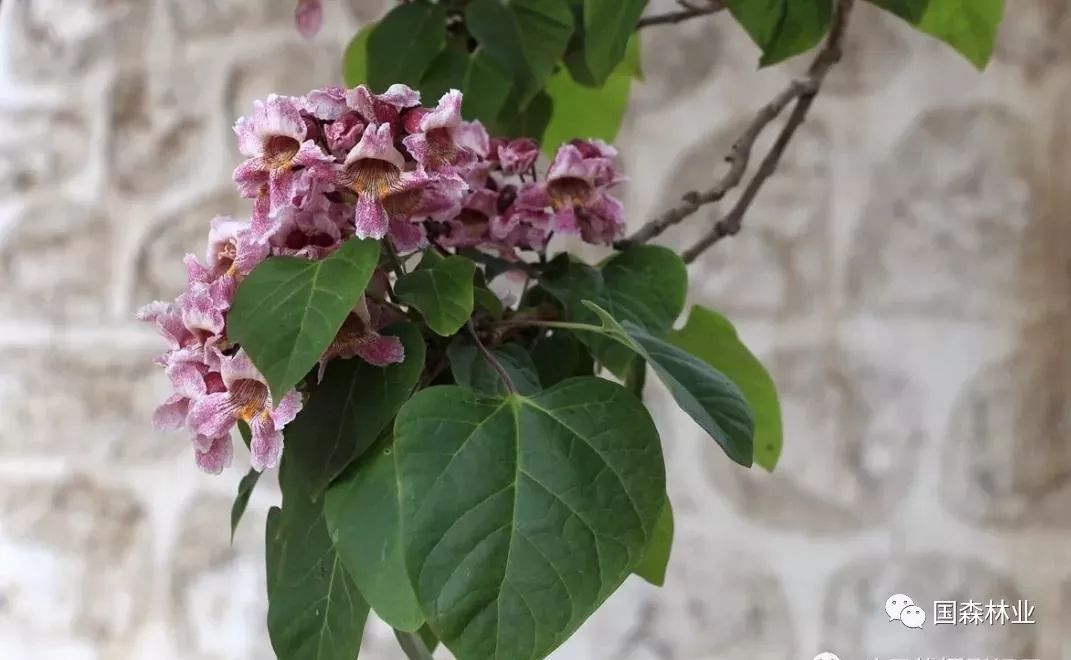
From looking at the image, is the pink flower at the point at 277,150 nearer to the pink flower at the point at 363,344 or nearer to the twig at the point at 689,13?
the pink flower at the point at 363,344

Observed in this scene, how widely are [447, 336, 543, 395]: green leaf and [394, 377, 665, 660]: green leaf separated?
0.04 metres

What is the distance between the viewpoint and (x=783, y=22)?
498 millimetres

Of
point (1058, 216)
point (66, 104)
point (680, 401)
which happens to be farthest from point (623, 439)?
point (66, 104)

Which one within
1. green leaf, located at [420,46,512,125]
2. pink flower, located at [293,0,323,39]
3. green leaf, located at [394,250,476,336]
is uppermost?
pink flower, located at [293,0,323,39]

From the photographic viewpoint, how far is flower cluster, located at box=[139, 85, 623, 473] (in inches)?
15.3

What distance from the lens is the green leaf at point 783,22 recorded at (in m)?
0.50

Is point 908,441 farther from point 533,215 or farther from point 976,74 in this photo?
point 533,215

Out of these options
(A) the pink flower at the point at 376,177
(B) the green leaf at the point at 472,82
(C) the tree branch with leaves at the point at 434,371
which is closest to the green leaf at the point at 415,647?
(C) the tree branch with leaves at the point at 434,371

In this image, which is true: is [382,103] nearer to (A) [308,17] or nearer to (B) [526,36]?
(B) [526,36]

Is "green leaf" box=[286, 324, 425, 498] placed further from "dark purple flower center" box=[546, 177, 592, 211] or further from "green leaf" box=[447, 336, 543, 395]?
"dark purple flower center" box=[546, 177, 592, 211]

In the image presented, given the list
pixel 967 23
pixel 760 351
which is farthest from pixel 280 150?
pixel 760 351

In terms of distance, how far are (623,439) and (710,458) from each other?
1.91ft

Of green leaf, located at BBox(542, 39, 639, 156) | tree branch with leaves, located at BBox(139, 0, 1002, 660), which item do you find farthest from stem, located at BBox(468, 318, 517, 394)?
green leaf, located at BBox(542, 39, 639, 156)

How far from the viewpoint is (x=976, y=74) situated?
34.2 inches
